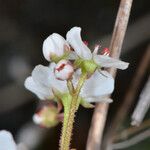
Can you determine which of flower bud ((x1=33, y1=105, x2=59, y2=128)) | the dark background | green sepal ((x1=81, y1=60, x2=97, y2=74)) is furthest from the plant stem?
the dark background

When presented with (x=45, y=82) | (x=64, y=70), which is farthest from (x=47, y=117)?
(x=64, y=70)

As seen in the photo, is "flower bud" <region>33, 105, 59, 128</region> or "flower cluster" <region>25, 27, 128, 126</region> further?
"flower bud" <region>33, 105, 59, 128</region>

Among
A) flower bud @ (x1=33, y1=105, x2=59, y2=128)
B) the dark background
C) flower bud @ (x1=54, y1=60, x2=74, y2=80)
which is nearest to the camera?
flower bud @ (x1=54, y1=60, x2=74, y2=80)

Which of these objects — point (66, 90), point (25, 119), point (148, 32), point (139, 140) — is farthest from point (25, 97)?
point (66, 90)

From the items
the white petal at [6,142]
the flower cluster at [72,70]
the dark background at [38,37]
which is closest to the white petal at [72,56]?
the flower cluster at [72,70]

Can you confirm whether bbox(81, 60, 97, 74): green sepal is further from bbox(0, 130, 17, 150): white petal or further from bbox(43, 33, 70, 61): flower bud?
bbox(0, 130, 17, 150): white petal

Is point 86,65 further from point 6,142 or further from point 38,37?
point 38,37

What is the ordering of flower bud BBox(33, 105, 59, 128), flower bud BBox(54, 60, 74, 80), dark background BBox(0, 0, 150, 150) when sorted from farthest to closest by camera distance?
dark background BBox(0, 0, 150, 150) → flower bud BBox(33, 105, 59, 128) → flower bud BBox(54, 60, 74, 80)

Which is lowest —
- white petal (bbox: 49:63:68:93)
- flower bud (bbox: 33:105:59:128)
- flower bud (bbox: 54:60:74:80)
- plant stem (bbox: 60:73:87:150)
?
flower bud (bbox: 33:105:59:128)

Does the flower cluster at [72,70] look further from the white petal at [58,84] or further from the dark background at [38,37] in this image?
the dark background at [38,37]
